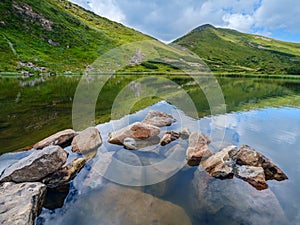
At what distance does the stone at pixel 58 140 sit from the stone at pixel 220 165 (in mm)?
8582

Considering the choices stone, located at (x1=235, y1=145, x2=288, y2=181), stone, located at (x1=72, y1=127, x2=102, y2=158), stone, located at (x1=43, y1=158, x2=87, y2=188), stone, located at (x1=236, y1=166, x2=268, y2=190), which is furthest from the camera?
stone, located at (x1=72, y1=127, x2=102, y2=158)

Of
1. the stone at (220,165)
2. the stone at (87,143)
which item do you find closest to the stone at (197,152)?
the stone at (220,165)

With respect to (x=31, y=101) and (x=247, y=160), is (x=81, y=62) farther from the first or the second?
(x=247, y=160)

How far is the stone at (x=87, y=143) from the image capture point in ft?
40.5

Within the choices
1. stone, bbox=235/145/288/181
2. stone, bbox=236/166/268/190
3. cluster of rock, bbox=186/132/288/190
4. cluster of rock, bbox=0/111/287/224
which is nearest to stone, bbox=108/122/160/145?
cluster of rock, bbox=0/111/287/224

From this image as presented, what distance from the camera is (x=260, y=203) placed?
27.8 feet

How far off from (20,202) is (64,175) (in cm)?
271

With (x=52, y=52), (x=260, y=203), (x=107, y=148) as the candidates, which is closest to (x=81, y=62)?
(x=52, y=52)

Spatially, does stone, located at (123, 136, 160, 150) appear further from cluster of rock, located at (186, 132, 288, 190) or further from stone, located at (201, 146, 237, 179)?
stone, located at (201, 146, 237, 179)

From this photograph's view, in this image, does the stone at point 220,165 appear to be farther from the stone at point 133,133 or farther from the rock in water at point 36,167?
the rock in water at point 36,167

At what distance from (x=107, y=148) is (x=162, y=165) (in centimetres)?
396

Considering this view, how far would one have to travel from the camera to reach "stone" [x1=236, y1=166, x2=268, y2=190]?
9.76 m

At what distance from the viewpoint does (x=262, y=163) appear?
11.4m

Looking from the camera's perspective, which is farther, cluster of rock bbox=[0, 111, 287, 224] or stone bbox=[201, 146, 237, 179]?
stone bbox=[201, 146, 237, 179]
